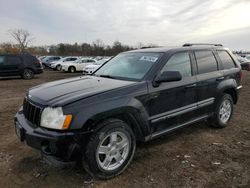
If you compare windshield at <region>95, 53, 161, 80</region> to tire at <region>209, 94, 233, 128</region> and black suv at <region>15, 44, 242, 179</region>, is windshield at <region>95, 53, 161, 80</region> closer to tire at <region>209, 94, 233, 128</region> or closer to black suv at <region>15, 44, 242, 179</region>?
black suv at <region>15, 44, 242, 179</region>

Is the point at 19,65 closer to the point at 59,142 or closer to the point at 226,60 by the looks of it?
the point at 226,60

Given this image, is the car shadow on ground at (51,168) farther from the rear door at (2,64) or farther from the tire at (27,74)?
the tire at (27,74)

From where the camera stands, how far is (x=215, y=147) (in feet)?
14.0

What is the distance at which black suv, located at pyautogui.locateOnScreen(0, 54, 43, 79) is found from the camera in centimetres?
1583

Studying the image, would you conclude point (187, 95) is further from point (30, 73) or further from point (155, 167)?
point (30, 73)

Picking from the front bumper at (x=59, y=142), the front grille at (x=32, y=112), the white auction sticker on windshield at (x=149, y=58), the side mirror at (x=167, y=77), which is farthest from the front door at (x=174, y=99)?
the front grille at (x=32, y=112)

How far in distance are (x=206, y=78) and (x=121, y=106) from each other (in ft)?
7.09

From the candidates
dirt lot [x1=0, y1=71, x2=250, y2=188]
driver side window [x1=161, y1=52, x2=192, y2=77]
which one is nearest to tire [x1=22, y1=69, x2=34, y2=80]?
dirt lot [x1=0, y1=71, x2=250, y2=188]

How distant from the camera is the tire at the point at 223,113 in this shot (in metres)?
5.00

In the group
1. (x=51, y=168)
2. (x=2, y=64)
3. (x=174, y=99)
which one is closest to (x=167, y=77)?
(x=174, y=99)

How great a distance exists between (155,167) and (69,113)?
1533 mm

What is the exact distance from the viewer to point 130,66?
4.22 metres

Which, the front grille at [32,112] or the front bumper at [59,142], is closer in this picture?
the front bumper at [59,142]

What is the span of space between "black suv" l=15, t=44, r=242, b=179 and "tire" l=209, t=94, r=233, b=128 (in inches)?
1.3
